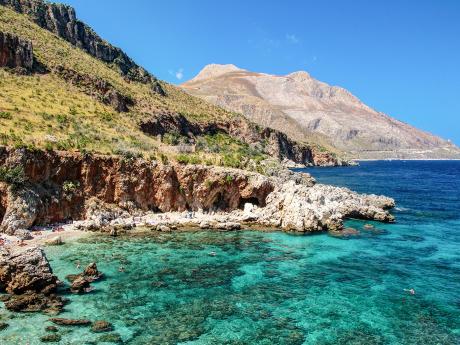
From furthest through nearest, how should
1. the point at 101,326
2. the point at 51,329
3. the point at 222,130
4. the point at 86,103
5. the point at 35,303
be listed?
the point at 222,130 < the point at 86,103 < the point at 35,303 < the point at 101,326 < the point at 51,329

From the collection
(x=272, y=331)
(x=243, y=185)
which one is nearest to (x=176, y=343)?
(x=272, y=331)

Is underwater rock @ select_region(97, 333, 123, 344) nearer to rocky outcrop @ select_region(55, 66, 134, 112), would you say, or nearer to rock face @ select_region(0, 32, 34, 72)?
rocky outcrop @ select_region(55, 66, 134, 112)

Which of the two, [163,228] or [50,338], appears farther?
[163,228]

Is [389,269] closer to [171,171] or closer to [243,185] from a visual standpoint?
[243,185]

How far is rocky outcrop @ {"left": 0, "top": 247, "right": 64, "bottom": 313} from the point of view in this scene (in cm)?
2444

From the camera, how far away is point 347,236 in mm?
44969

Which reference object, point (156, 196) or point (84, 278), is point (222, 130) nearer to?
point (156, 196)

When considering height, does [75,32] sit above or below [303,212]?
above

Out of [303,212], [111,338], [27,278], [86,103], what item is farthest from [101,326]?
[86,103]

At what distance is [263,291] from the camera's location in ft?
91.9

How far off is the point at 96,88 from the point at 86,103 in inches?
378

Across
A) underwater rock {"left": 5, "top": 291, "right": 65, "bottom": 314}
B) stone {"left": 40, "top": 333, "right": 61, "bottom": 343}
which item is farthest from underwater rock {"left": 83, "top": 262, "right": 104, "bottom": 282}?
stone {"left": 40, "top": 333, "right": 61, "bottom": 343}

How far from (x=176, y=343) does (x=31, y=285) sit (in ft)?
35.2

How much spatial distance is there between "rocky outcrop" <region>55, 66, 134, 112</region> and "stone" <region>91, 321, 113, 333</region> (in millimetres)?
61529
